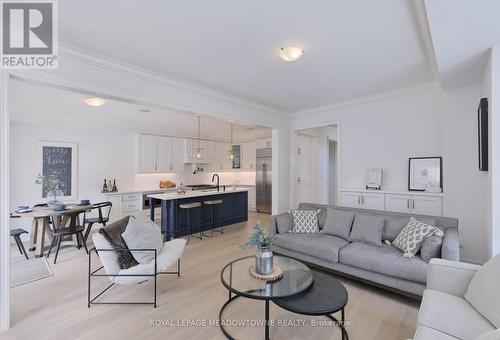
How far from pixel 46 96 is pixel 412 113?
19.9 ft

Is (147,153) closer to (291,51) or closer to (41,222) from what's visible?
(41,222)

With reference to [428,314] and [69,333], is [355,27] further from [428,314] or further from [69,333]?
[69,333]

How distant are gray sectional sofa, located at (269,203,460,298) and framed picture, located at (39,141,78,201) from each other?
15.2ft

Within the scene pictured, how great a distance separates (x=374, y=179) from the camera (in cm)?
432

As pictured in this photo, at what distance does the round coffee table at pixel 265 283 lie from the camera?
1.99m

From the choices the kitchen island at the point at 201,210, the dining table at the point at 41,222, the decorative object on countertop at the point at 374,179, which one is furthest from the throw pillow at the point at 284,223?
the dining table at the point at 41,222

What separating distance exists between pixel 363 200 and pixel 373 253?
5.45ft

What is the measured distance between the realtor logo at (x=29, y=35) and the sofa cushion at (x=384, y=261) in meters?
3.81

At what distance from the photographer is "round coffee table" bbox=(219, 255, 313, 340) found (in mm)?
1994

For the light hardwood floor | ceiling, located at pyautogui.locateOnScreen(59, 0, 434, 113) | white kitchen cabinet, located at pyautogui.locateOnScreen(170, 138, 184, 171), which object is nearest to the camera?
ceiling, located at pyautogui.locateOnScreen(59, 0, 434, 113)

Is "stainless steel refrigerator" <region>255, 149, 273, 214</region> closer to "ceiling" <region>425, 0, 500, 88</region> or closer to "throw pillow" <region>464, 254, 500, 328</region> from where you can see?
"ceiling" <region>425, 0, 500, 88</region>

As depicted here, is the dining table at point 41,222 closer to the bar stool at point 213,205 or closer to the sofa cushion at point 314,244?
the bar stool at point 213,205

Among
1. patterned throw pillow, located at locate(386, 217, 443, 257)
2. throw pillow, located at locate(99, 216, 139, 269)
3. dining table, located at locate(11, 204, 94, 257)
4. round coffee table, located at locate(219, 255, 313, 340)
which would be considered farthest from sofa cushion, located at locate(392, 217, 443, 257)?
dining table, located at locate(11, 204, 94, 257)

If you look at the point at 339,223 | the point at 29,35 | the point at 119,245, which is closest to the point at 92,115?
the point at 29,35
